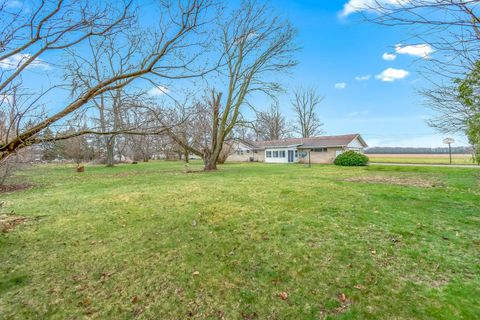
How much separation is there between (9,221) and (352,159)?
21507 millimetres

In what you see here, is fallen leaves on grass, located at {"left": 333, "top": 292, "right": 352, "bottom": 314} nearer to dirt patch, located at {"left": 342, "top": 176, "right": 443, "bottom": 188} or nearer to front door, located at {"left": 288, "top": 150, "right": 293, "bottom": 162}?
dirt patch, located at {"left": 342, "top": 176, "right": 443, "bottom": 188}

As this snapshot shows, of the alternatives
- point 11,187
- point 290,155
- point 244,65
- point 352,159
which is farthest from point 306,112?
point 11,187

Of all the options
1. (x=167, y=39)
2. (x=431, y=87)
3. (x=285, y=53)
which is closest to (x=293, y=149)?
(x=285, y=53)

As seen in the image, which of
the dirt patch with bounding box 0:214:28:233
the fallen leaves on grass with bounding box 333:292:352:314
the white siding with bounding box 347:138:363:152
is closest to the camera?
the fallen leaves on grass with bounding box 333:292:352:314

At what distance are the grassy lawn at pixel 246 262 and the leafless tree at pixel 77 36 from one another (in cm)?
176

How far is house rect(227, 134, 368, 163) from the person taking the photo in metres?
25.1

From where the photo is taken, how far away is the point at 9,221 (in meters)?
5.03

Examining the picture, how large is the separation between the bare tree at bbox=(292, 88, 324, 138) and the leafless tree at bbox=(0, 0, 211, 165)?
33748 millimetres

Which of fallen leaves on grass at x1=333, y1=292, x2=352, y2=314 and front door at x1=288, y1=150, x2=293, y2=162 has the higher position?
front door at x1=288, y1=150, x2=293, y2=162

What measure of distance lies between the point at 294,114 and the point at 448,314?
3581cm

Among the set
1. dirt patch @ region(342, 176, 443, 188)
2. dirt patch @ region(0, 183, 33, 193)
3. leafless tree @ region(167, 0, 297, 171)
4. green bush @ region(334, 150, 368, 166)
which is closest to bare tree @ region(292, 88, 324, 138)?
green bush @ region(334, 150, 368, 166)

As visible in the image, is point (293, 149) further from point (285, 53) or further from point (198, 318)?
point (198, 318)

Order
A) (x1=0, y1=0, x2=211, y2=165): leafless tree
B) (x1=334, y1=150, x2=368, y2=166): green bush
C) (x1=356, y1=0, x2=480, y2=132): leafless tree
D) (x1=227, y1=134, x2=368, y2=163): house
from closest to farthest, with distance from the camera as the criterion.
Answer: (x1=356, y1=0, x2=480, y2=132): leafless tree → (x1=0, y1=0, x2=211, y2=165): leafless tree → (x1=334, y1=150, x2=368, y2=166): green bush → (x1=227, y1=134, x2=368, y2=163): house

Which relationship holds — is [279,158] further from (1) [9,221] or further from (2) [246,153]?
(1) [9,221]
